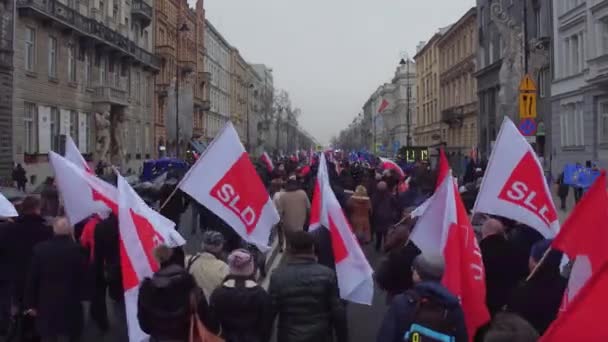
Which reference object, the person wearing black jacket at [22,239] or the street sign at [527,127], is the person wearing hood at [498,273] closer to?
the person wearing black jacket at [22,239]

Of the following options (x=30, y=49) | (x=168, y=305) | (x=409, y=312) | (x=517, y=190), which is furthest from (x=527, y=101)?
(x=30, y=49)

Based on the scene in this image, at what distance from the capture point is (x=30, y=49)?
35750 millimetres

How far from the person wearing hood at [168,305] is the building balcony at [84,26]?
32.5 m

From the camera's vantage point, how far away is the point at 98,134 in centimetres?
4281

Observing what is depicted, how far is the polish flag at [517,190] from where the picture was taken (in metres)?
6.98

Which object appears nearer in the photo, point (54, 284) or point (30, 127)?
point (54, 284)

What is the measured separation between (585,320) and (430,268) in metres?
1.38

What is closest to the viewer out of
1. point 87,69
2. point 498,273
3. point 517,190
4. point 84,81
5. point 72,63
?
point 498,273

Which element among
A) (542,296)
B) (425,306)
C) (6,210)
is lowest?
(542,296)

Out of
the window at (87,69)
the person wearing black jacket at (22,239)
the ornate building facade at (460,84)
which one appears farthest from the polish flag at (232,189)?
the ornate building facade at (460,84)

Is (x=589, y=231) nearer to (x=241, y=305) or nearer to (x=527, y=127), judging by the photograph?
(x=241, y=305)

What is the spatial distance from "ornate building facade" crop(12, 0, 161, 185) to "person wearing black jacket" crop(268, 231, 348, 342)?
21319mm

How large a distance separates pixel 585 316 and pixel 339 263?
3997 millimetres

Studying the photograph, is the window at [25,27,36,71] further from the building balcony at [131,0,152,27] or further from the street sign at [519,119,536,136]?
Result: the street sign at [519,119,536,136]
